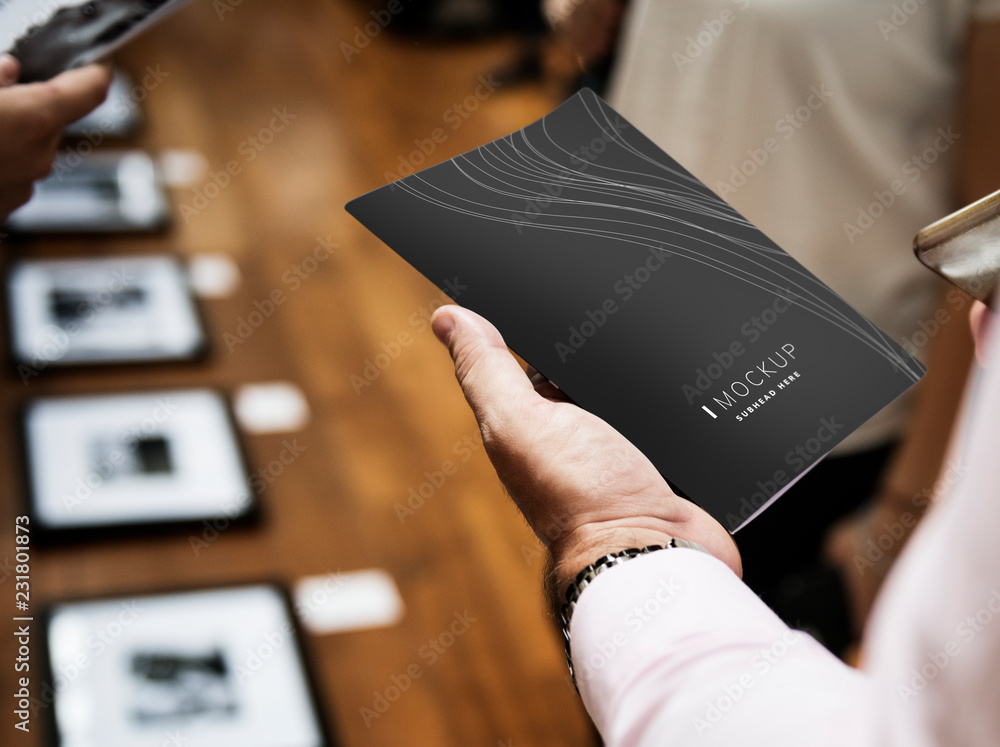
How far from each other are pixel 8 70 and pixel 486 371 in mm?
620

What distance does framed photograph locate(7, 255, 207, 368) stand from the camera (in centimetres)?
202

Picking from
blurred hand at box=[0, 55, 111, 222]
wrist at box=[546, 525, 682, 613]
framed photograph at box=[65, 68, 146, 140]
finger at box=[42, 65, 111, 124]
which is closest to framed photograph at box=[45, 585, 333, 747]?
blurred hand at box=[0, 55, 111, 222]

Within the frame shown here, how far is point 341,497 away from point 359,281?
2.23 ft

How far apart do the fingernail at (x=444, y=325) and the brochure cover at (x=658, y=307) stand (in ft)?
0.07

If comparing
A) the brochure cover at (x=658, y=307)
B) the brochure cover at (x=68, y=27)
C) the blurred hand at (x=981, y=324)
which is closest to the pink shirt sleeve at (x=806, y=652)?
the brochure cover at (x=658, y=307)

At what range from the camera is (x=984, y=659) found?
1.22ft

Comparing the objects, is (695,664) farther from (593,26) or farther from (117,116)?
(117,116)

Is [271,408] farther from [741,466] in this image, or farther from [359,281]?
[741,466]

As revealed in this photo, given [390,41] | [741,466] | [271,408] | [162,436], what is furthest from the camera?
[390,41]

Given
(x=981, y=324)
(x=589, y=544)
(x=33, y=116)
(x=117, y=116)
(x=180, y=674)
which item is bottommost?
(x=180, y=674)

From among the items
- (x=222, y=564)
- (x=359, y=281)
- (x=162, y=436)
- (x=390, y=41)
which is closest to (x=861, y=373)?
(x=222, y=564)

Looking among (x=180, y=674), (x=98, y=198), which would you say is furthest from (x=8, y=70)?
(x=98, y=198)

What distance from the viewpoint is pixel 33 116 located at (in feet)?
3.05

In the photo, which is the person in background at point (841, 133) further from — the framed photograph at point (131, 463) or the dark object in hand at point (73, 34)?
the framed photograph at point (131, 463)
